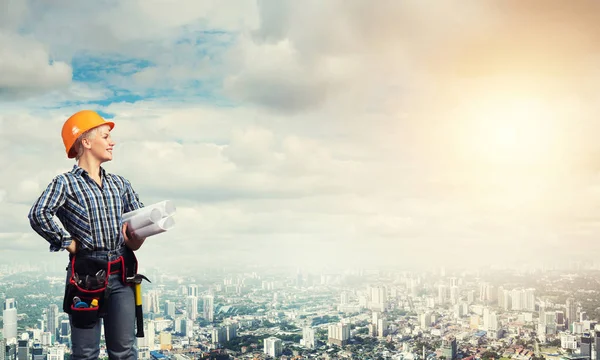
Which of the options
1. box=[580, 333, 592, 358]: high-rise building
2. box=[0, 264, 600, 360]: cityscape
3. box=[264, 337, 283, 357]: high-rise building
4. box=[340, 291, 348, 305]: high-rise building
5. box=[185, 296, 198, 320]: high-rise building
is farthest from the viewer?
box=[340, 291, 348, 305]: high-rise building

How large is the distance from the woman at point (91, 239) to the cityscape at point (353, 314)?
4220 mm

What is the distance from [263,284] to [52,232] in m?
9.31

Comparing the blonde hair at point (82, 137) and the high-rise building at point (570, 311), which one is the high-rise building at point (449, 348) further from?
the blonde hair at point (82, 137)

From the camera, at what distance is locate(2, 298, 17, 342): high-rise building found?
562cm

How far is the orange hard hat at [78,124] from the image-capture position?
1981mm

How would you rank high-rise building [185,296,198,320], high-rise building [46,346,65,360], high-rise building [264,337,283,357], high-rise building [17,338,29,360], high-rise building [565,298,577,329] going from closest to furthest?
high-rise building [46,346,65,360]
high-rise building [17,338,29,360]
high-rise building [264,337,283,357]
high-rise building [185,296,198,320]
high-rise building [565,298,577,329]

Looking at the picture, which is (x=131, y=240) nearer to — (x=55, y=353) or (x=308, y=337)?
(x=55, y=353)

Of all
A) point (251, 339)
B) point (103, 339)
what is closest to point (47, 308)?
point (251, 339)

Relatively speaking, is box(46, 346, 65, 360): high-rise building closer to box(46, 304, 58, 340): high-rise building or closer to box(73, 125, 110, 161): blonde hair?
box(46, 304, 58, 340): high-rise building

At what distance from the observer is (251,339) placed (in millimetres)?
8445

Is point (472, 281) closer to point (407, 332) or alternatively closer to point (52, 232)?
point (407, 332)

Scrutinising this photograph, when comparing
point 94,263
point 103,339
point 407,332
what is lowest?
point 407,332

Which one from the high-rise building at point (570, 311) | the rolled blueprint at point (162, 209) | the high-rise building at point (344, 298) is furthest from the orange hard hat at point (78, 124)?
the high-rise building at point (570, 311)

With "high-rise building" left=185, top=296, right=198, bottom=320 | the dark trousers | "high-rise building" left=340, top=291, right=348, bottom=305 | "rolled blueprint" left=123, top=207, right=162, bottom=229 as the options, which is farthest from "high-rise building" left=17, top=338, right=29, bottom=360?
"high-rise building" left=340, top=291, right=348, bottom=305
